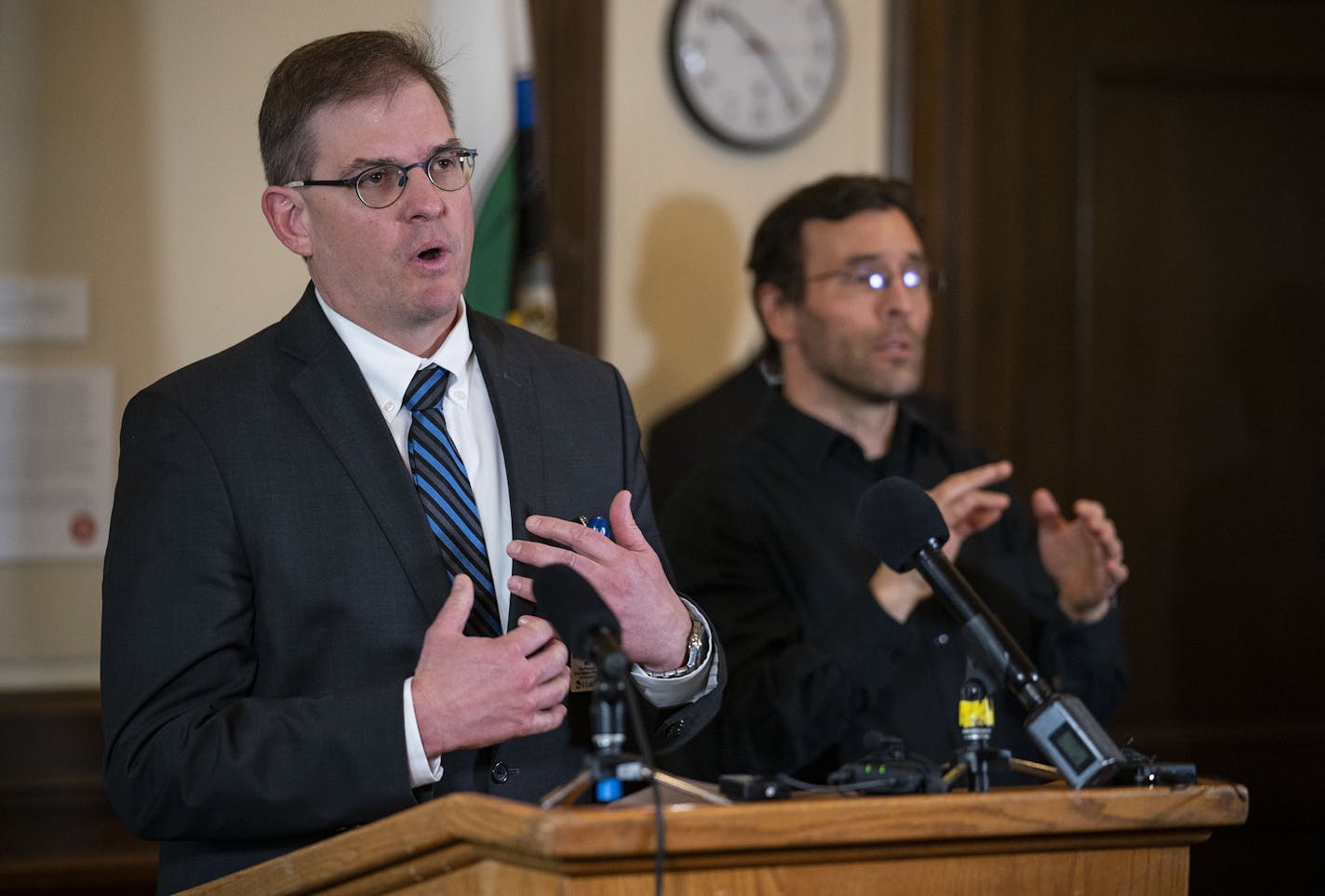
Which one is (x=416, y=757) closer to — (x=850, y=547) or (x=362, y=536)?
(x=362, y=536)

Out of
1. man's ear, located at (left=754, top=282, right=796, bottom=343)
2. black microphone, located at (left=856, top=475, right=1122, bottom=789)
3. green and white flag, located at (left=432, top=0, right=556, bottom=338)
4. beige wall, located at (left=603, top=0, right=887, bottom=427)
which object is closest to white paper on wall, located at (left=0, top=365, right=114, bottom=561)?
green and white flag, located at (left=432, top=0, right=556, bottom=338)

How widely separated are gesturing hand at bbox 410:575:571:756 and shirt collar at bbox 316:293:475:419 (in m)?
0.43

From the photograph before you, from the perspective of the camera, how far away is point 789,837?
1.27 metres

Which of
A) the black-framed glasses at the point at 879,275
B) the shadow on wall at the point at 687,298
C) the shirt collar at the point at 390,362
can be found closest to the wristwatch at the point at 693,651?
the shirt collar at the point at 390,362

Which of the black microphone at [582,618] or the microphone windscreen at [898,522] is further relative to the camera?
the microphone windscreen at [898,522]

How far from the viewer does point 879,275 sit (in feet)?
9.41

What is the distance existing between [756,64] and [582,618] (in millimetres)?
2751

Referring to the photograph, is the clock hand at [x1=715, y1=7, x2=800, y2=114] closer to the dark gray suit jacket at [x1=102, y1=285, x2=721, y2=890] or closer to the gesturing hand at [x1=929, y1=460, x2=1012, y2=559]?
the gesturing hand at [x1=929, y1=460, x2=1012, y2=559]

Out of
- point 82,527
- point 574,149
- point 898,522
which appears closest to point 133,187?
point 82,527

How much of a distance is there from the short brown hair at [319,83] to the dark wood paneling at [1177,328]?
242 centimetres

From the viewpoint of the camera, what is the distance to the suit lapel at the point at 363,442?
178 centimetres

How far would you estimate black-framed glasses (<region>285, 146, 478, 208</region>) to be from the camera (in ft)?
6.23

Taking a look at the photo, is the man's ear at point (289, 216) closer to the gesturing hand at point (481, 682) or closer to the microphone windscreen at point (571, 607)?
the gesturing hand at point (481, 682)

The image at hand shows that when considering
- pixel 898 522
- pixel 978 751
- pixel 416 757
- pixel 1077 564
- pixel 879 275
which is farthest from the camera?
pixel 879 275
